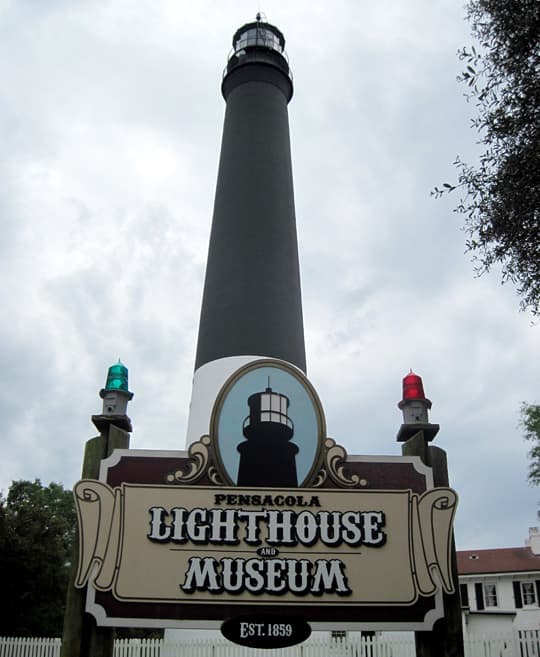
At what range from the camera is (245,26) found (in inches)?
1115

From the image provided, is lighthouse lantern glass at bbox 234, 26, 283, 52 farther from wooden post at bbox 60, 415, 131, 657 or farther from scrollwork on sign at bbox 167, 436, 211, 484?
wooden post at bbox 60, 415, 131, 657

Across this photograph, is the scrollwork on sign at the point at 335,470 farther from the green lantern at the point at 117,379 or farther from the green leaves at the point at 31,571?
the green leaves at the point at 31,571

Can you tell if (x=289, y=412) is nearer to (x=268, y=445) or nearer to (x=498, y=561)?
(x=268, y=445)

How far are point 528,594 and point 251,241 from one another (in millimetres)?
33808

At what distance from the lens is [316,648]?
18.6 m

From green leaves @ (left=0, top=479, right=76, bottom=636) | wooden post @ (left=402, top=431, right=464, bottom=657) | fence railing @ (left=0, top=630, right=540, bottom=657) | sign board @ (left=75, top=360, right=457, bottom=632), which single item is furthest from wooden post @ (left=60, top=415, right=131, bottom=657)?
green leaves @ (left=0, top=479, right=76, bottom=636)

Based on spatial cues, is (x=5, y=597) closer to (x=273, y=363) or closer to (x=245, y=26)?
(x=273, y=363)

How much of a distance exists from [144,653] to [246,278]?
430 inches

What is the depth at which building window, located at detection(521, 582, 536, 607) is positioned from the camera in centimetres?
4328

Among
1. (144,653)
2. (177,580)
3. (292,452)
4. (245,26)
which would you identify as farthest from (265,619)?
(245,26)

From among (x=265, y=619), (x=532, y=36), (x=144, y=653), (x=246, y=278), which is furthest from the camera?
(x=246, y=278)

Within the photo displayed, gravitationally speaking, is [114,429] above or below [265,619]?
above

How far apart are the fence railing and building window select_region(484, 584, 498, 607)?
27.8 meters

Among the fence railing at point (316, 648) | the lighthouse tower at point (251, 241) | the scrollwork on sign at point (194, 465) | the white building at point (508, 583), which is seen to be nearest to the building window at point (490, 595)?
the white building at point (508, 583)
